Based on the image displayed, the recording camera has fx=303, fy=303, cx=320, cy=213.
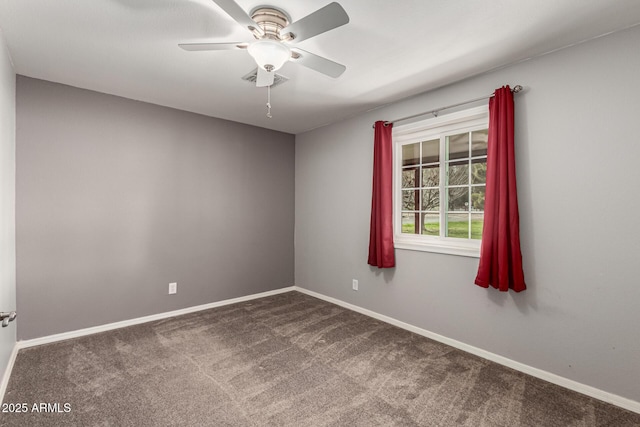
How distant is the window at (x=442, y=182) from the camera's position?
8.96 ft

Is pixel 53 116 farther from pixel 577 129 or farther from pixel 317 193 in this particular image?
pixel 577 129

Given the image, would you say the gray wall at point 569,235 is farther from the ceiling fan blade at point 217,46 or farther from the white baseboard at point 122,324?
the white baseboard at point 122,324

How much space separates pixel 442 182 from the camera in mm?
2973

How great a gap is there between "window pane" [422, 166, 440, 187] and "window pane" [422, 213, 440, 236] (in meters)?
0.32

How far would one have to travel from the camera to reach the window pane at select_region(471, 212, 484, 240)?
8.98ft

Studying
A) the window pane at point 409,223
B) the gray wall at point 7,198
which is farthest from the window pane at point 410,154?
the gray wall at point 7,198

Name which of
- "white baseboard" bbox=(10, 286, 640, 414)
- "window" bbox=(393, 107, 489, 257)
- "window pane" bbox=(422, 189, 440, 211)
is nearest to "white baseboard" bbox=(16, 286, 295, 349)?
"white baseboard" bbox=(10, 286, 640, 414)

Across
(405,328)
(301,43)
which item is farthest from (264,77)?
(405,328)

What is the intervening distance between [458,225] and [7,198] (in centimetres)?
377

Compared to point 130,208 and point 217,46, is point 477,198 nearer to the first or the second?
point 217,46

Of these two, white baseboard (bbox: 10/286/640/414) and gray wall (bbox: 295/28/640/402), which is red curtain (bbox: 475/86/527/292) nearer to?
gray wall (bbox: 295/28/640/402)

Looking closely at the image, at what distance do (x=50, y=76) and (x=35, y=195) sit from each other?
1.06 m

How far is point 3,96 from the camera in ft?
6.84

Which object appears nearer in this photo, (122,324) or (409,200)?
(122,324)
